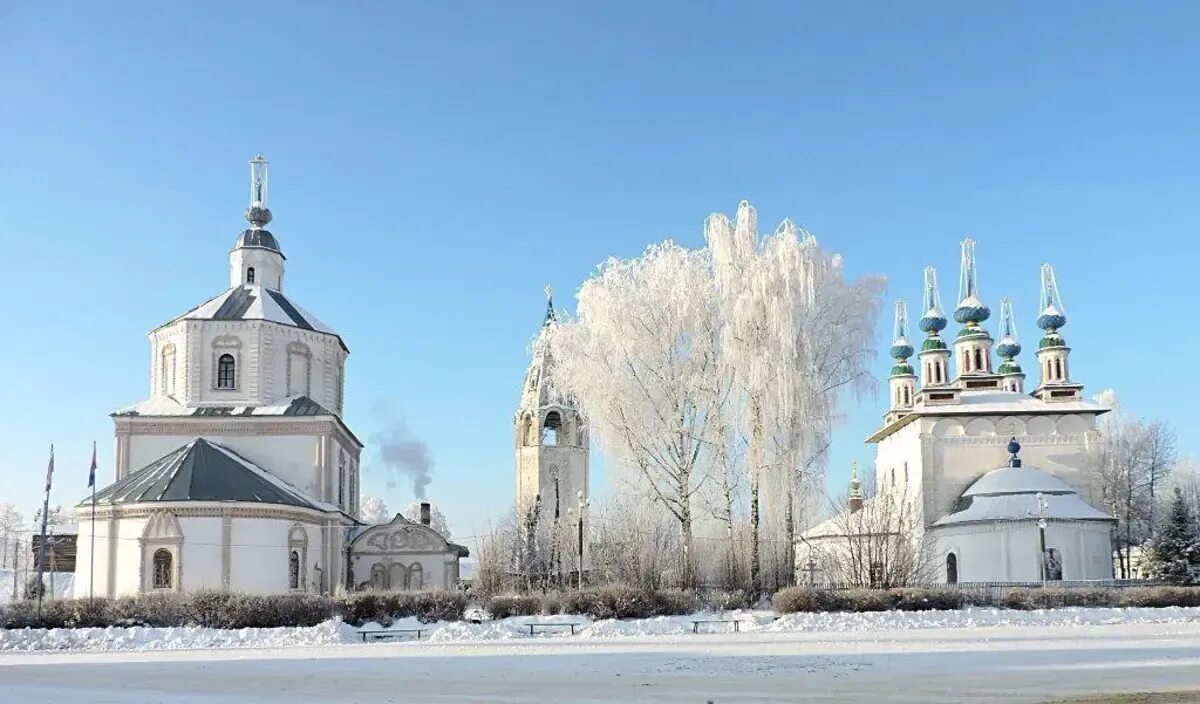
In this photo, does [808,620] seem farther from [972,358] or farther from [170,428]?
[972,358]

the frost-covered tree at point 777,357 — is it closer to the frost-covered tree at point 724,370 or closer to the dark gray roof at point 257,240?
the frost-covered tree at point 724,370

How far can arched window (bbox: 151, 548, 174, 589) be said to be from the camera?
122 feet

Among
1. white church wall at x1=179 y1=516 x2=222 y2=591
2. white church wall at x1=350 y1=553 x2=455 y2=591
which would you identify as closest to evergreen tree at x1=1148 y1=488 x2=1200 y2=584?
white church wall at x1=350 y1=553 x2=455 y2=591

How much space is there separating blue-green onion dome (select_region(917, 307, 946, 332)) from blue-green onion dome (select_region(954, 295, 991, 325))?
1.23 metres

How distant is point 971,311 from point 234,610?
37.4m

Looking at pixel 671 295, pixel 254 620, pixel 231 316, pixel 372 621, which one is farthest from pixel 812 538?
pixel 231 316

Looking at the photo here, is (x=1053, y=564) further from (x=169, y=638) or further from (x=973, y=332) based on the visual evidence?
(x=169, y=638)

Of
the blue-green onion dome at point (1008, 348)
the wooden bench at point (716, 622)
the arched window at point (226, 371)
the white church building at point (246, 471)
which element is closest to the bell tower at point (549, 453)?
the white church building at point (246, 471)

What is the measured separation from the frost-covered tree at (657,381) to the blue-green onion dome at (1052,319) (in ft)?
87.5

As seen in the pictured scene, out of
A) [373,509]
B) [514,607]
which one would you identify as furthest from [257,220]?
[373,509]

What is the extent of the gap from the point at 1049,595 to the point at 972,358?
26.1 m

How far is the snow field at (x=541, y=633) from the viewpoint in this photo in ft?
77.1

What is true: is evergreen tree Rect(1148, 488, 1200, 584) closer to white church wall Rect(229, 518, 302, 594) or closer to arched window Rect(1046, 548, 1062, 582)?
arched window Rect(1046, 548, 1062, 582)

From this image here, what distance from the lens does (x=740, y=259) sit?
30750 millimetres
